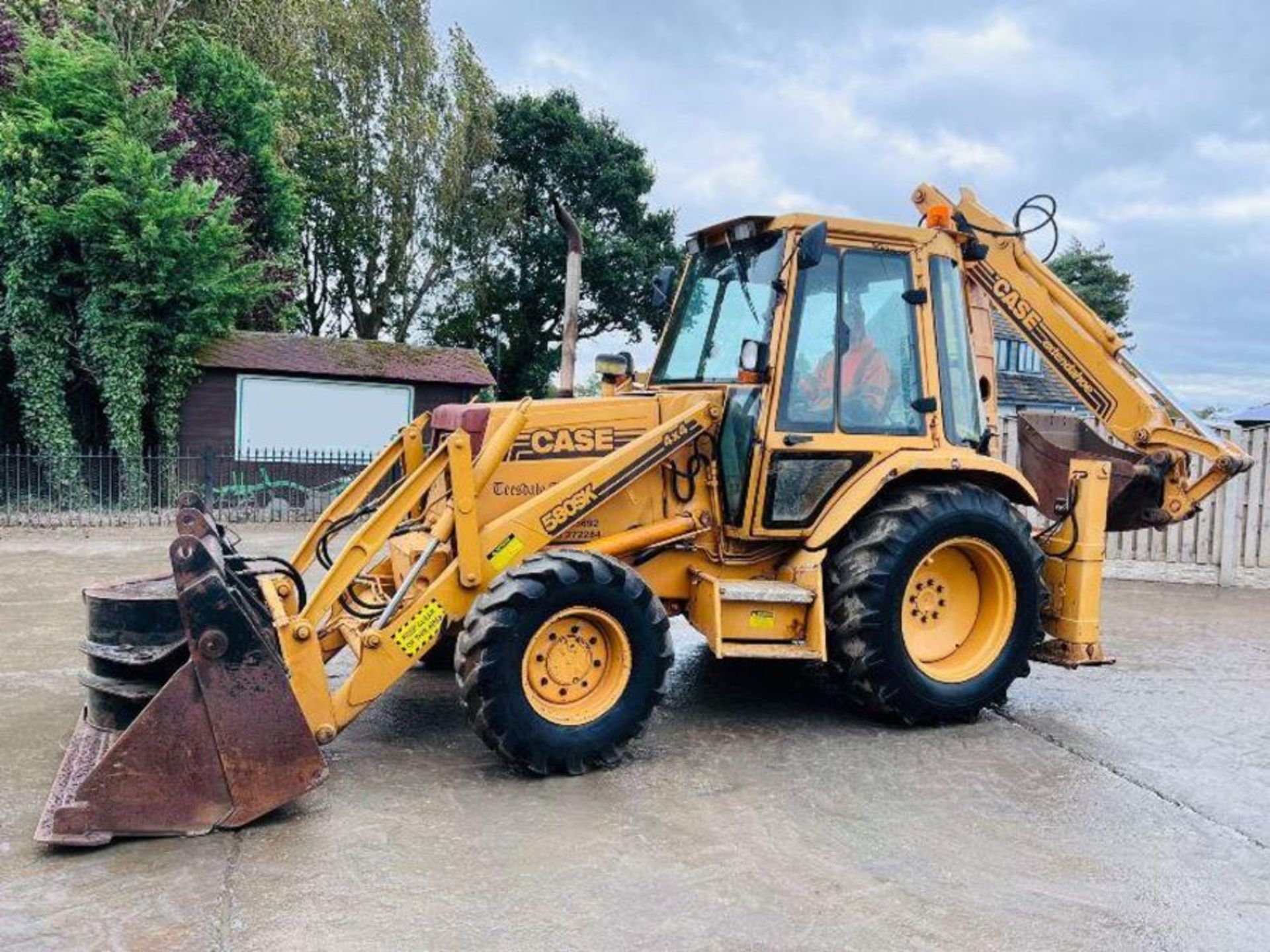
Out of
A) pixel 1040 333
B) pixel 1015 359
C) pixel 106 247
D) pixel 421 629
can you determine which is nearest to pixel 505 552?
pixel 421 629

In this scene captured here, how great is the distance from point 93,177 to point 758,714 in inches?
562

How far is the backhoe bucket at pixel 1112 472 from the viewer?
570 cm

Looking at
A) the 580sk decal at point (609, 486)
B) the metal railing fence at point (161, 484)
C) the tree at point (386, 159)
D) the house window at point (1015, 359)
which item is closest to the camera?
the 580sk decal at point (609, 486)

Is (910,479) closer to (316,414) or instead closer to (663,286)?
(663,286)

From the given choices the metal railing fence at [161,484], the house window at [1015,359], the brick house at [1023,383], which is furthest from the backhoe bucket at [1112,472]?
the house window at [1015,359]

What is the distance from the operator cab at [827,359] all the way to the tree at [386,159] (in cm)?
1951

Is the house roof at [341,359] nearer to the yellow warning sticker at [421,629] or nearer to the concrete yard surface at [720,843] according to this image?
the concrete yard surface at [720,843]

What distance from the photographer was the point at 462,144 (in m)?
24.0

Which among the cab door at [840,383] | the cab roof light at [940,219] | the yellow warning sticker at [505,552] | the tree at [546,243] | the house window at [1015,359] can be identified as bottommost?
the yellow warning sticker at [505,552]

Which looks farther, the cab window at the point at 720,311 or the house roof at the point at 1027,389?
the house roof at the point at 1027,389

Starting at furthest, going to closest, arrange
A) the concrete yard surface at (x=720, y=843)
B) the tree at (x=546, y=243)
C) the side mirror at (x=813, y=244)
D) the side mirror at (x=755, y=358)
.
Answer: the tree at (x=546, y=243) < the side mirror at (x=755, y=358) < the side mirror at (x=813, y=244) < the concrete yard surface at (x=720, y=843)

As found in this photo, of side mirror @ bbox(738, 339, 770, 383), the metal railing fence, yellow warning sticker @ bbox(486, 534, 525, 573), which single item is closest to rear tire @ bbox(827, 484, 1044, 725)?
side mirror @ bbox(738, 339, 770, 383)

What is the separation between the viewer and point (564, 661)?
13.9 ft

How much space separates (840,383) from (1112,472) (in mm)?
1900
